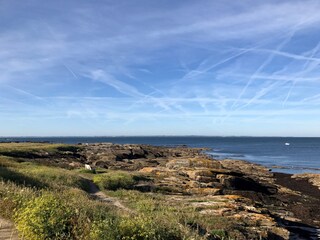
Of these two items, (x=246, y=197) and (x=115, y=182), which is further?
(x=246, y=197)

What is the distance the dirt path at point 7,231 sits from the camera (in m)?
10.5

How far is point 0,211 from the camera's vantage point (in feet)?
42.3

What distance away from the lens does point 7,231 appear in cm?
1104

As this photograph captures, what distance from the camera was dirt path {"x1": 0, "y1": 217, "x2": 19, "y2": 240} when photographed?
10.5 m

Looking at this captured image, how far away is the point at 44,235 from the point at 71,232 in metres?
0.74

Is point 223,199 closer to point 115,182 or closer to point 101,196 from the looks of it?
point 115,182

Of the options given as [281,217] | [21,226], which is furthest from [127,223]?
[281,217]

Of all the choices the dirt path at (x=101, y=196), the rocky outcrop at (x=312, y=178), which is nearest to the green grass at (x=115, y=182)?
the dirt path at (x=101, y=196)

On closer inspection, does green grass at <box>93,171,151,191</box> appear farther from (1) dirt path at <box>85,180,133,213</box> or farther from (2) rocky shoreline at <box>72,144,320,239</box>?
(2) rocky shoreline at <box>72,144,320,239</box>

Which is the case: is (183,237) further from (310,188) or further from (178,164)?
(310,188)

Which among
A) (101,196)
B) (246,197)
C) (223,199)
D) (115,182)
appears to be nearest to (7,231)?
(101,196)

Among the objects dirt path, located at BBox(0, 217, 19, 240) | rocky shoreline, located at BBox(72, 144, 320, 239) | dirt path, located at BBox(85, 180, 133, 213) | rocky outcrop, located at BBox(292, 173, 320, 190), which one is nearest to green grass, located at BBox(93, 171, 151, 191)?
dirt path, located at BBox(85, 180, 133, 213)

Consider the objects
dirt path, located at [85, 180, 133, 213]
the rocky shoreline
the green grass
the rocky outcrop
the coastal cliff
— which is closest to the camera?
the coastal cliff

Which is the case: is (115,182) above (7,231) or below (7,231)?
below
